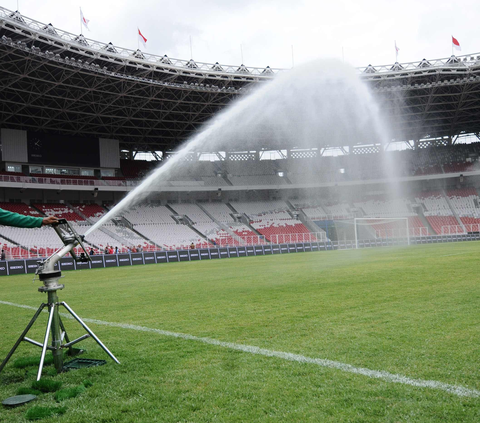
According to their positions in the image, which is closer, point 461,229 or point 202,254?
point 202,254

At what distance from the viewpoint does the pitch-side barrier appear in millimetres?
29516

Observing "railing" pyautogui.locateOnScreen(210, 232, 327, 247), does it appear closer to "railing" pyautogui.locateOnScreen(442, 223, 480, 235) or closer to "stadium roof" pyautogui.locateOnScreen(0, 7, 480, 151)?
"stadium roof" pyautogui.locateOnScreen(0, 7, 480, 151)

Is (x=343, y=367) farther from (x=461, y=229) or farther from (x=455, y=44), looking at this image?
(x=461, y=229)

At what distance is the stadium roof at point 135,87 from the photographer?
1387 inches

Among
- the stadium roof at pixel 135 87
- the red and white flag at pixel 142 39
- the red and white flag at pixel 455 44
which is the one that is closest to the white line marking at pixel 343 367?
the stadium roof at pixel 135 87

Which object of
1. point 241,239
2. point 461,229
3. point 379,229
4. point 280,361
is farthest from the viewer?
point 461,229

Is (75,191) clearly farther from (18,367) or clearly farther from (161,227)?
(18,367)

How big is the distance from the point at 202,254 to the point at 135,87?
17.2m

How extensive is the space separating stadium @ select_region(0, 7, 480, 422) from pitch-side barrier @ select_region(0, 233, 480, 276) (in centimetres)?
15

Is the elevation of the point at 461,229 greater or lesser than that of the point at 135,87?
lesser

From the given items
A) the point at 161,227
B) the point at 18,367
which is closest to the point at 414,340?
the point at 18,367

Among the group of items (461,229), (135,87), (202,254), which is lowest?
(202,254)

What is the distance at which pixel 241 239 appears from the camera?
51594 mm

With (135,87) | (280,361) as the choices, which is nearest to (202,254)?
(135,87)
